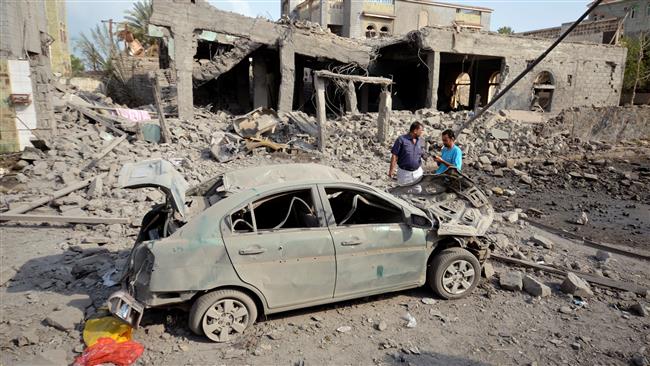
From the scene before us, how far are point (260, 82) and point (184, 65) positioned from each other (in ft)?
17.5

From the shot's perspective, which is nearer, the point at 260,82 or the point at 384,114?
the point at 384,114

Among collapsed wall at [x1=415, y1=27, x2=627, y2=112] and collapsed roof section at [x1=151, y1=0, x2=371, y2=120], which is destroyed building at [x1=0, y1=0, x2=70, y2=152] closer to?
collapsed roof section at [x1=151, y1=0, x2=371, y2=120]

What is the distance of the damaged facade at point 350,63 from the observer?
1456 centimetres

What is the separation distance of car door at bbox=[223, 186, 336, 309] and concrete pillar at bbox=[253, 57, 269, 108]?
15.5m

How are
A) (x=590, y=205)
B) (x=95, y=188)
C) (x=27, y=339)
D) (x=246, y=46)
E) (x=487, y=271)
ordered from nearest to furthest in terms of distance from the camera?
(x=27, y=339) → (x=487, y=271) → (x=95, y=188) → (x=590, y=205) → (x=246, y=46)

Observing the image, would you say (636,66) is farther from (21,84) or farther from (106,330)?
(106,330)

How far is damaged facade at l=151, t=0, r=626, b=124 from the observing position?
14.6 meters

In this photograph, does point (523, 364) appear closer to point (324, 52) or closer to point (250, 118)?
point (250, 118)

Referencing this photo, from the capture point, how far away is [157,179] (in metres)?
3.89

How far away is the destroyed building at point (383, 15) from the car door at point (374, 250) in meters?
34.2

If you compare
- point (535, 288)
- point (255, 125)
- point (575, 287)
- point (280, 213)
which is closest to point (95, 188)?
point (280, 213)

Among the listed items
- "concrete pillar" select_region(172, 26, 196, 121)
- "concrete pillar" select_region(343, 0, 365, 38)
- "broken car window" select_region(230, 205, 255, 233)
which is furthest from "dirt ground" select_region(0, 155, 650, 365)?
"concrete pillar" select_region(343, 0, 365, 38)

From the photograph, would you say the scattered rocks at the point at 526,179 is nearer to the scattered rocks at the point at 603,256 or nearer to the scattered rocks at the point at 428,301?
the scattered rocks at the point at 603,256

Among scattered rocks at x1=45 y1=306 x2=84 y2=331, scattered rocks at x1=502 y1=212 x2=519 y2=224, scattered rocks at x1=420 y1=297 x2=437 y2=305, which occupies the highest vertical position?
scattered rocks at x1=502 y1=212 x2=519 y2=224
